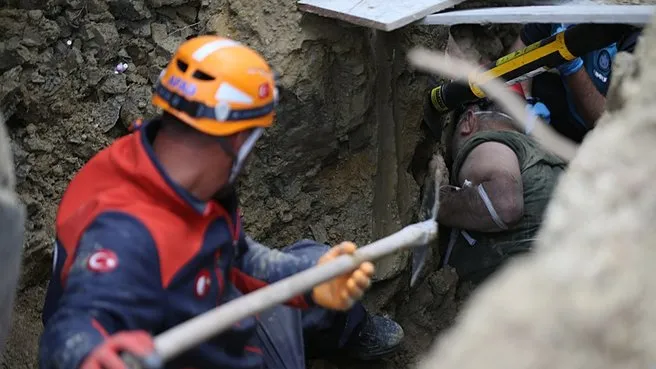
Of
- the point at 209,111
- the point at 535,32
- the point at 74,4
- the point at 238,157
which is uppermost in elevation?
the point at 209,111

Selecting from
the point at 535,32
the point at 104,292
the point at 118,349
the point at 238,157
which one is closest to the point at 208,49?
the point at 238,157

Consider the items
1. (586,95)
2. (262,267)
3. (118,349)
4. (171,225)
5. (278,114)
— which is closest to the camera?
(118,349)

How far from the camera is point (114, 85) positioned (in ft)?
11.0

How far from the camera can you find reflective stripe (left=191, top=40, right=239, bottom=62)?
226 cm

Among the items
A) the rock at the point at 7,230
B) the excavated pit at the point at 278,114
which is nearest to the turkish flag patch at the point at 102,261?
the rock at the point at 7,230

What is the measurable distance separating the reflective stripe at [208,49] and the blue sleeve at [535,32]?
207 cm

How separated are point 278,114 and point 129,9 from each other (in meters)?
0.74

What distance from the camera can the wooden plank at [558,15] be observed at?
270cm

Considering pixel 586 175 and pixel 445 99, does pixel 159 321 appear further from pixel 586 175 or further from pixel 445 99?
pixel 445 99

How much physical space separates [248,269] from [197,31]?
4.18 feet

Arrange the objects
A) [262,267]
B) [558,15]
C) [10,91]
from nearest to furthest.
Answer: [262,267]
[558,15]
[10,91]

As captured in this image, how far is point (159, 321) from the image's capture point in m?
2.15

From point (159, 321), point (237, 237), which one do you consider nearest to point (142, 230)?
point (159, 321)

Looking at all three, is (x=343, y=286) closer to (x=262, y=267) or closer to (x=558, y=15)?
(x=262, y=267)
